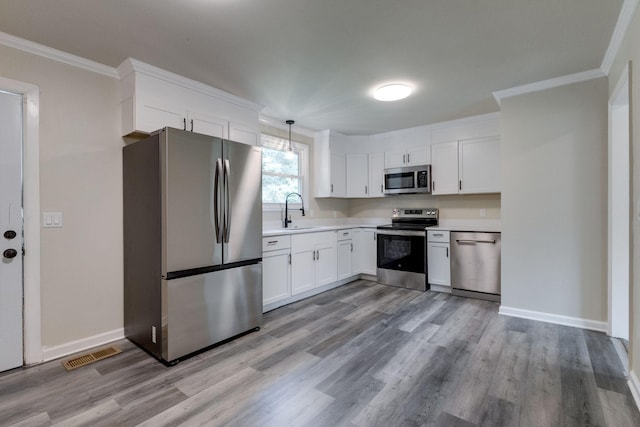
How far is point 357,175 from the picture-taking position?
5.25 m

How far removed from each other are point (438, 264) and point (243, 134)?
9.88ft

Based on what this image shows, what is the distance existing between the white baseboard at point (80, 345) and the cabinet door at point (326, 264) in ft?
7.36

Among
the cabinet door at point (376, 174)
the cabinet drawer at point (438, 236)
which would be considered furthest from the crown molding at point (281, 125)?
the cabinet drawer at point (438, 236)

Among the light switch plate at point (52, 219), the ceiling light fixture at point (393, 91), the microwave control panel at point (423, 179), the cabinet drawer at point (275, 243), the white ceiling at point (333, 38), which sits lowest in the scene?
the cabinet drawer at point (275, 243)

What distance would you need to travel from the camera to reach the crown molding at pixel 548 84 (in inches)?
112

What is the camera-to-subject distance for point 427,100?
3.54 m

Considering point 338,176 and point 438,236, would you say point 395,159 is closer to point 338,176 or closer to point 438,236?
point 338,176

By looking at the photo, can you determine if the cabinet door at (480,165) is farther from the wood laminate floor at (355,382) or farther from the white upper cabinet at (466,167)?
the wood laminate floor at (355,382)

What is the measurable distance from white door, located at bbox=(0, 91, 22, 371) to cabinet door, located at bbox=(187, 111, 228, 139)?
122cm

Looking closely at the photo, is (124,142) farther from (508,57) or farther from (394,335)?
(508,57)

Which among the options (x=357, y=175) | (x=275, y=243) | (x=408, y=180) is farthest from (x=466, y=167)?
(x=275, y=243)

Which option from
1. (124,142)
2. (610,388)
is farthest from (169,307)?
(610,388)

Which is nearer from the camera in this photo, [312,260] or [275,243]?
[275,243]

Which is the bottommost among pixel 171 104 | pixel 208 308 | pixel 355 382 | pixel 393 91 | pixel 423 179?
pixel 355 382
